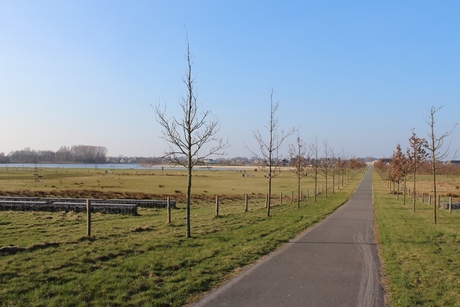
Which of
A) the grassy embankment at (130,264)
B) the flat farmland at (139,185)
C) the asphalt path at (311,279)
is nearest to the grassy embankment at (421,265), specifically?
the asphalt path at (311,279)

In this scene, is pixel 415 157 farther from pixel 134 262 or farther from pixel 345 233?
pixel 134 262

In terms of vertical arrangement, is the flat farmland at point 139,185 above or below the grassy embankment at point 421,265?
below

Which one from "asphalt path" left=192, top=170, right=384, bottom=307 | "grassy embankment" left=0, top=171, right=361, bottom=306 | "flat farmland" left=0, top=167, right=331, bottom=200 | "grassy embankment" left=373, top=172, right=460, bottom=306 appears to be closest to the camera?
"grassy embankment" left=0, top=171, right=361, bottom=306

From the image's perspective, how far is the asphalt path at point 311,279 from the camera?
250 inches

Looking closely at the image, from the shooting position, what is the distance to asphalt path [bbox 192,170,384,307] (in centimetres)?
635

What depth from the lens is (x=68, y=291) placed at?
6387 mm

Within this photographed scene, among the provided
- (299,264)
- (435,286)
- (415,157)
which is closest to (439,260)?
(435,286)

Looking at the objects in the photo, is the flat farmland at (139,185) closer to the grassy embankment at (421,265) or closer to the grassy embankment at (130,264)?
the grassy embankment at (130,264)

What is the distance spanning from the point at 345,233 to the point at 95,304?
34.2 feet

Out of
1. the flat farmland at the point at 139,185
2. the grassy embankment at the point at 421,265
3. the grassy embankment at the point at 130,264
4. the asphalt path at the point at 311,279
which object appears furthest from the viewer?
the flat farmland at the point at 139,185

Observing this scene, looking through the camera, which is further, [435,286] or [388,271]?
[388,271]

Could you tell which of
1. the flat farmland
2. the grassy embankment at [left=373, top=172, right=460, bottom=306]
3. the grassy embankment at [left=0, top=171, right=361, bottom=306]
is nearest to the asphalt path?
the grassy embankment at [left=373, top=172, right=460, bottom=306]

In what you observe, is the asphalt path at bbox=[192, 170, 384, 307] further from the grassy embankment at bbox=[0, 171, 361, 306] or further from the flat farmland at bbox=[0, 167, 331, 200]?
the flat farmland at bbox=[0, 167, 331, 200]

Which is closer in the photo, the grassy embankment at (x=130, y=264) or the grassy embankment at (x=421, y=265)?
the grassy embankment at (x=130, y=264)
